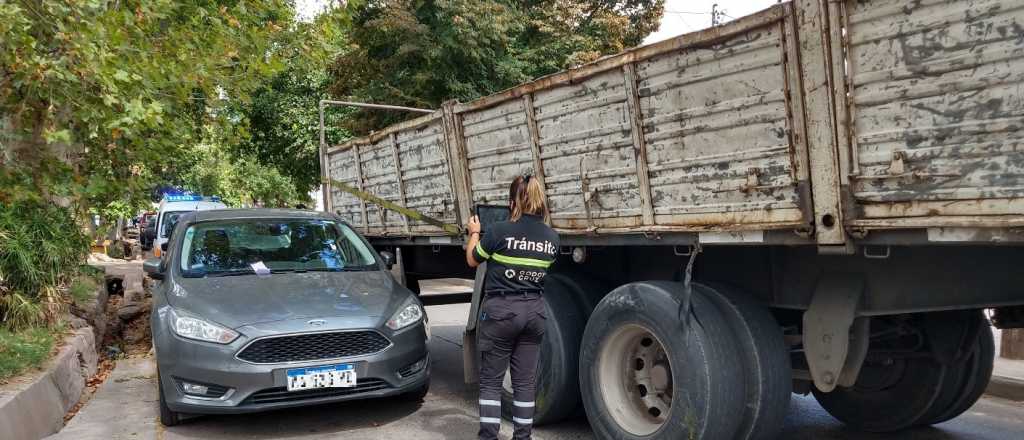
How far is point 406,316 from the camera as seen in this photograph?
5.55 m

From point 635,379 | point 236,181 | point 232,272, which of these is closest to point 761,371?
point 635,379

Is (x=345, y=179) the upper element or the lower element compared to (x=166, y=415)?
upper

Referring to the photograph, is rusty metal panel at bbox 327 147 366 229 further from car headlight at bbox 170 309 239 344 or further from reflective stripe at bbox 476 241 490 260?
reflective stripe at bbox 476 241 490 260

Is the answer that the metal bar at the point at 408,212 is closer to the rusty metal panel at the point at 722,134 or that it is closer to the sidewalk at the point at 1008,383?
the rusty metal panel at the point at 722,134

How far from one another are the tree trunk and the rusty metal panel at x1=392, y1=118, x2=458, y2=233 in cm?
502

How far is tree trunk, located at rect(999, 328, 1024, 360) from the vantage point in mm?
6867

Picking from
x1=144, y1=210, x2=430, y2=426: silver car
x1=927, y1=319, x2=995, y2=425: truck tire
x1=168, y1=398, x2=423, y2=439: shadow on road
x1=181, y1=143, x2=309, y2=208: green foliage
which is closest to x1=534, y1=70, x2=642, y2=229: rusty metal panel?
x1=144, y1=210, x2=430, y2=426: silver car

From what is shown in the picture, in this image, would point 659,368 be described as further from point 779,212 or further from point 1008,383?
point 1008,383

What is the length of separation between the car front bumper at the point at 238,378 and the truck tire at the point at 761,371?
7.70ft

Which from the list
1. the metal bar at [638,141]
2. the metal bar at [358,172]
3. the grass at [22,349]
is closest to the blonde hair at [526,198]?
the metal bar at [638,141]

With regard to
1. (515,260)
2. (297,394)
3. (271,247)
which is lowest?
(297,394)

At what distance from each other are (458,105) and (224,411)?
278cm

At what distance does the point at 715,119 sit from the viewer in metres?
3.79

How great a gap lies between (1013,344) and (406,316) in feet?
17.8
